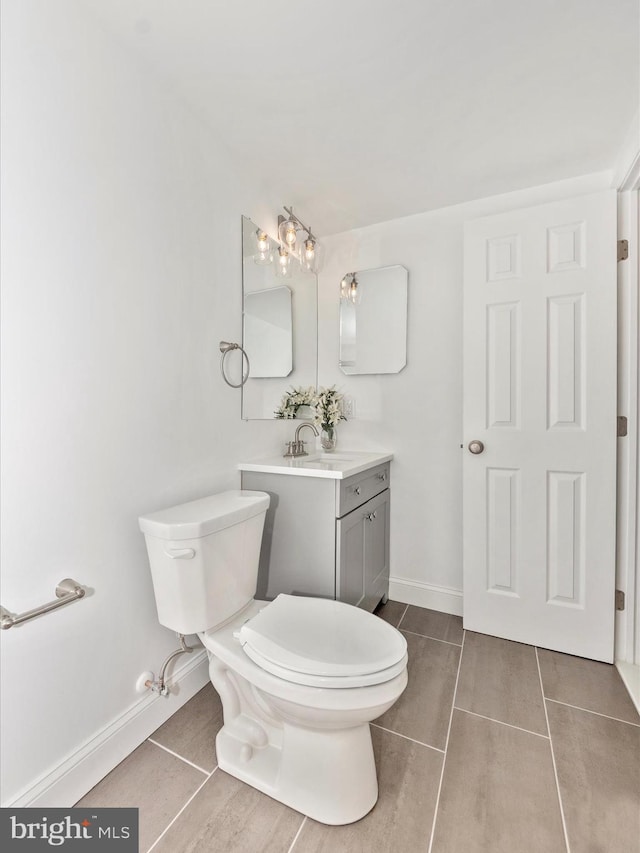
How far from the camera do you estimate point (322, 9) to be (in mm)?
1143

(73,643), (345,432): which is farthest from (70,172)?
(345,432)

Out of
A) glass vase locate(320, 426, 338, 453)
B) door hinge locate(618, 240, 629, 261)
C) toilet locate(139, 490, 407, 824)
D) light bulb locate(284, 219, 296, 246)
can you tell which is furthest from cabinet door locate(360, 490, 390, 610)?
door hinge locate(618, 240, 629, 261)

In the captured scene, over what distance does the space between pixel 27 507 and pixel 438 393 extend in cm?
190

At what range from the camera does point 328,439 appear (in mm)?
2336

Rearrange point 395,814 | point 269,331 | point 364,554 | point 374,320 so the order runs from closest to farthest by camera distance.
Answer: point 395,814 < point 364,554 < point 269,331 < point 374,320

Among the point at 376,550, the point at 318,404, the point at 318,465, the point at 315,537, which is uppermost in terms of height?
the point at 318,404

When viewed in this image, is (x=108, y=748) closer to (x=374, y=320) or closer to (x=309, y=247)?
(x=374, y=320)

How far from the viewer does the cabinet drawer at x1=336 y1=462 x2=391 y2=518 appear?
1645 mm

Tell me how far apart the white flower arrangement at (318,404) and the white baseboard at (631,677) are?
1708mm

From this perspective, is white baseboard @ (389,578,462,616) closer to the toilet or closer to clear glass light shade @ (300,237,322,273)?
the toilet

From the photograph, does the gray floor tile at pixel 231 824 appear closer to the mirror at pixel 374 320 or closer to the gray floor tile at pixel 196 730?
the gray floor tile at pixel 196 730

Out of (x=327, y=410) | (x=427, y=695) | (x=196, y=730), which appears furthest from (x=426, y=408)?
(x=196, y=730)

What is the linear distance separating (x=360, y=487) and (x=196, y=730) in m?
1.11

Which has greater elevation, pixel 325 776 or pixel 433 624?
pixel 325 776
